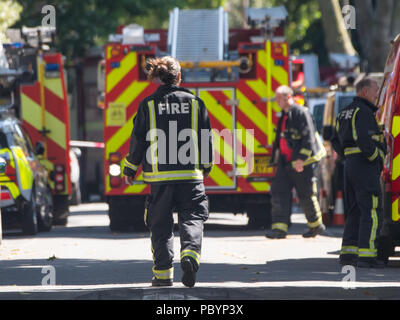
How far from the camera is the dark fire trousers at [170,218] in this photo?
9.74 meters

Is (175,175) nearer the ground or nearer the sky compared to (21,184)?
nearer the sky

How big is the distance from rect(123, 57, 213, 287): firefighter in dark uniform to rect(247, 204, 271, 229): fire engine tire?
7.37m

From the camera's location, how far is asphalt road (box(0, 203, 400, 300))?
9164 millimetres

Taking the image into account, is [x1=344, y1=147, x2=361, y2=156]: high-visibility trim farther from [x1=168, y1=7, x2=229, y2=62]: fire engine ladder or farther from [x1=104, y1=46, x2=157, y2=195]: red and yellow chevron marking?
[x1=168, y1=7, x2=229, y2=62]: fire engine ladder

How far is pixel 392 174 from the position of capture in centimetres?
1133

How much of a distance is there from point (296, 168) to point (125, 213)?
2845 millimetres

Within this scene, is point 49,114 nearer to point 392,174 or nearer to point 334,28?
point 392,174

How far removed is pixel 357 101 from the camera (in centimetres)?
1171

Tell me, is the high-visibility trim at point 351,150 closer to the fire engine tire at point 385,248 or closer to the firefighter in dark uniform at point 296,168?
the fire engine tire at point 385,248

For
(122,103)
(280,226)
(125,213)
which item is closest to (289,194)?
(280,226)

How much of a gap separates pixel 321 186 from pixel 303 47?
23.6 m

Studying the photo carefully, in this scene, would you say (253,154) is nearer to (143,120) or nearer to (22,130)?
(22,130)

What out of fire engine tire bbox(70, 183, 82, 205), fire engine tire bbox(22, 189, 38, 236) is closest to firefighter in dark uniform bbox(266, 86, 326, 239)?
fire engine tire bbox(22, 189, 38, 236)

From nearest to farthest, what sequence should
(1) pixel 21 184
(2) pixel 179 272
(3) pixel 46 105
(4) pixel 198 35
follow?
(2) pixel 179 272 < (1) pixel 21 184 < (4) pixel 198 35 < (3) pixel 46 105
